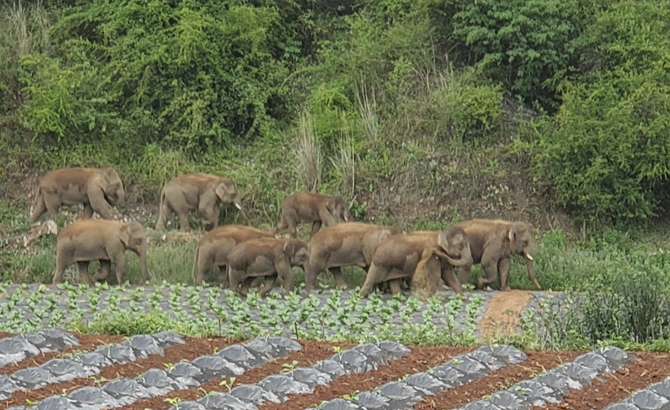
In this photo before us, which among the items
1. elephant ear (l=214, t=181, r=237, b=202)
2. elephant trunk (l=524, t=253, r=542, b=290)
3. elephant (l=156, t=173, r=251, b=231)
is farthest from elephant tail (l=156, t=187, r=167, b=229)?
elephant trunk (l=524, t=253, r=542, b=290)

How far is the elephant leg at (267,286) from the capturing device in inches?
796

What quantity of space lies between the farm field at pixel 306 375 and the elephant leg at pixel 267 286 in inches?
284

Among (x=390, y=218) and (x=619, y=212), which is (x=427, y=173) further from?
(x=619, y=212)

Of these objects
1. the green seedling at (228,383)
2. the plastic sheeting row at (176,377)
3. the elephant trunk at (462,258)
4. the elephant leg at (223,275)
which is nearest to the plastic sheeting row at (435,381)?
the green seedling at (228,383)

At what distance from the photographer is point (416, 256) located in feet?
66.4

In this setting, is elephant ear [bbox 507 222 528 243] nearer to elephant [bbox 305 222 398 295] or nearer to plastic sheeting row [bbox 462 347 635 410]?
elephant [bbox 305 222 398 295]

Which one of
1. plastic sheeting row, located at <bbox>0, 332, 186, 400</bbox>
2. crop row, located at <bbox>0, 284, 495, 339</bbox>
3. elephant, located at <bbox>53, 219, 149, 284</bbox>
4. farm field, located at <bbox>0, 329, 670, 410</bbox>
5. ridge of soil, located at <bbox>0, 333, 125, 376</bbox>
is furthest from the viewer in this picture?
elephant, located at <bbox>53, 219, 149, 284</bbox>

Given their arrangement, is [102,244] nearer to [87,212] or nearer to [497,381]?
[87,212]

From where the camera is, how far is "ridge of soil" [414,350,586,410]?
406 inches

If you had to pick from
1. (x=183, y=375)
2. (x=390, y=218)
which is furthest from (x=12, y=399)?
(x=390, y=218)

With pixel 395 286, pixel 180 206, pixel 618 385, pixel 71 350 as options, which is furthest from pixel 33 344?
pixel 180 206

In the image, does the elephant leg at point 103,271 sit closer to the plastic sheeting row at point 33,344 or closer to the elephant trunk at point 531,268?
the elephant trunk at point 531,268

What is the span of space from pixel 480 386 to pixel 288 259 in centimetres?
953

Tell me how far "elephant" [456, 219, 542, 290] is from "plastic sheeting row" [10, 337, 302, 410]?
30.0 feet
